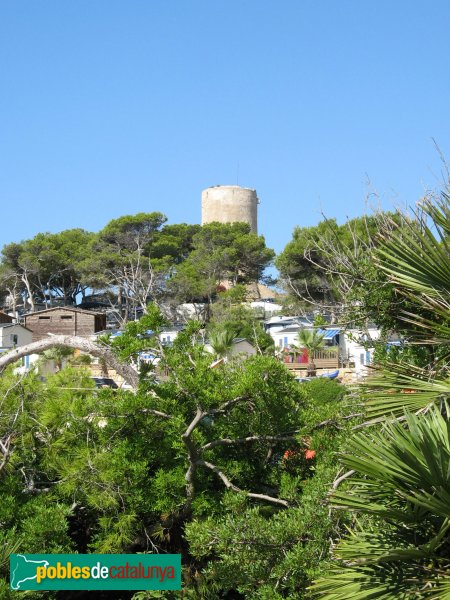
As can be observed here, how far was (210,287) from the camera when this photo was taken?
162 ft

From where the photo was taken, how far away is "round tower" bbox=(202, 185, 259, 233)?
7775 cm

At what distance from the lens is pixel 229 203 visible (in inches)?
3071

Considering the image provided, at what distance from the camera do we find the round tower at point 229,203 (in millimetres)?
77750

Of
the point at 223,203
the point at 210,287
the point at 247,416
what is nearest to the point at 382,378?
the point at 247,416

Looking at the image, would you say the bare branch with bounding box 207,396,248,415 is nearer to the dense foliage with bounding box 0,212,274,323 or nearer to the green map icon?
the green map icon

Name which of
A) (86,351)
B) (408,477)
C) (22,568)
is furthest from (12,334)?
(408,477)

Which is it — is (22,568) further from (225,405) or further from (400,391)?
(400,391)

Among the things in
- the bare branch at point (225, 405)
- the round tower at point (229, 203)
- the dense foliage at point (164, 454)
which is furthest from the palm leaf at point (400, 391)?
the round tower at point (229, 203)

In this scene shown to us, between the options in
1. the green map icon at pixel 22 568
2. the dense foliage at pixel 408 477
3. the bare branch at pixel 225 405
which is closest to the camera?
the dense foliage at pixel 408 477

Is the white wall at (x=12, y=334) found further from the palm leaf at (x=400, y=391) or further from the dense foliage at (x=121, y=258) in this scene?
the palm leaf at (x=400, y=391)

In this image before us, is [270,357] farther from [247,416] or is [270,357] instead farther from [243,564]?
[243,564]

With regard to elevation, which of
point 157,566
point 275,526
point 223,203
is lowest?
point 157,566

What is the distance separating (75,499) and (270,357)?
2.08 m

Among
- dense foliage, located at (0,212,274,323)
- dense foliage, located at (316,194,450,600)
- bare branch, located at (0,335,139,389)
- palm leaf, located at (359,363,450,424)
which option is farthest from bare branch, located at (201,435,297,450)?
dense foliage, located at (0,212,274,323)
